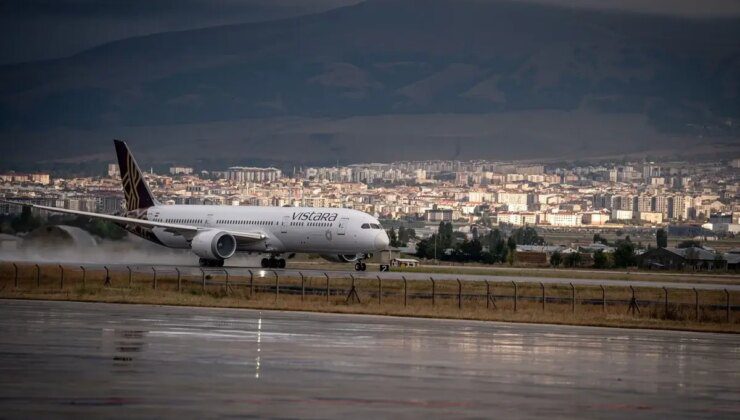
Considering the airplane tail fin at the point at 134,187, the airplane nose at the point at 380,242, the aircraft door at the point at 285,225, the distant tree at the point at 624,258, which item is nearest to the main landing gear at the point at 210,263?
the aircraft door at the point at 285,225

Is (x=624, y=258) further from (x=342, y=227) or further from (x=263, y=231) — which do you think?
(x=342, y=227)

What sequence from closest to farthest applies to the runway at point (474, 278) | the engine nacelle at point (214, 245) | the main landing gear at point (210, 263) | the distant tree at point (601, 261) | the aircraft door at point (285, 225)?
the runway at point (474, 278) < the engine nacelle at point (214, 245) < the aircraft door at point (285, 225) < the main landing gear at point (210, 263) < the distant tree at point (601, 261)

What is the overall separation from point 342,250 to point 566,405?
181 ft

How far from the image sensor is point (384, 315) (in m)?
48.8

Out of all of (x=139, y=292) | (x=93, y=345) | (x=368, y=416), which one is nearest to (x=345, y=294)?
(x=139, y=292)

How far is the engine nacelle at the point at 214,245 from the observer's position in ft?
265

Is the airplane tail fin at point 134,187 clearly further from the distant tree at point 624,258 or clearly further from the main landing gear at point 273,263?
the distant tree at point 624,258

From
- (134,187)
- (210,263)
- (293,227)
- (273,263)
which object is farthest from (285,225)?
(134,187)

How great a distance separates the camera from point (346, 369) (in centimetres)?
2969

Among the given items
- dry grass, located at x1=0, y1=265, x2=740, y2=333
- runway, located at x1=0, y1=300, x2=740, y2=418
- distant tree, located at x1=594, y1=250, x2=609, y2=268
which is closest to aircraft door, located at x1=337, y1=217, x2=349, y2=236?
dry grass, located at x1=0, y1=265, x2=740, y2=333

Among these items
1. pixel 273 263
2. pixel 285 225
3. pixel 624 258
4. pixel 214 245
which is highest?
pixel 285 225

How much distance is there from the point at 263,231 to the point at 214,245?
354cm

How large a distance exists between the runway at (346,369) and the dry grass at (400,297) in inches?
182

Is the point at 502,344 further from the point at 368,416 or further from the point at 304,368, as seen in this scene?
the point at 368,416
